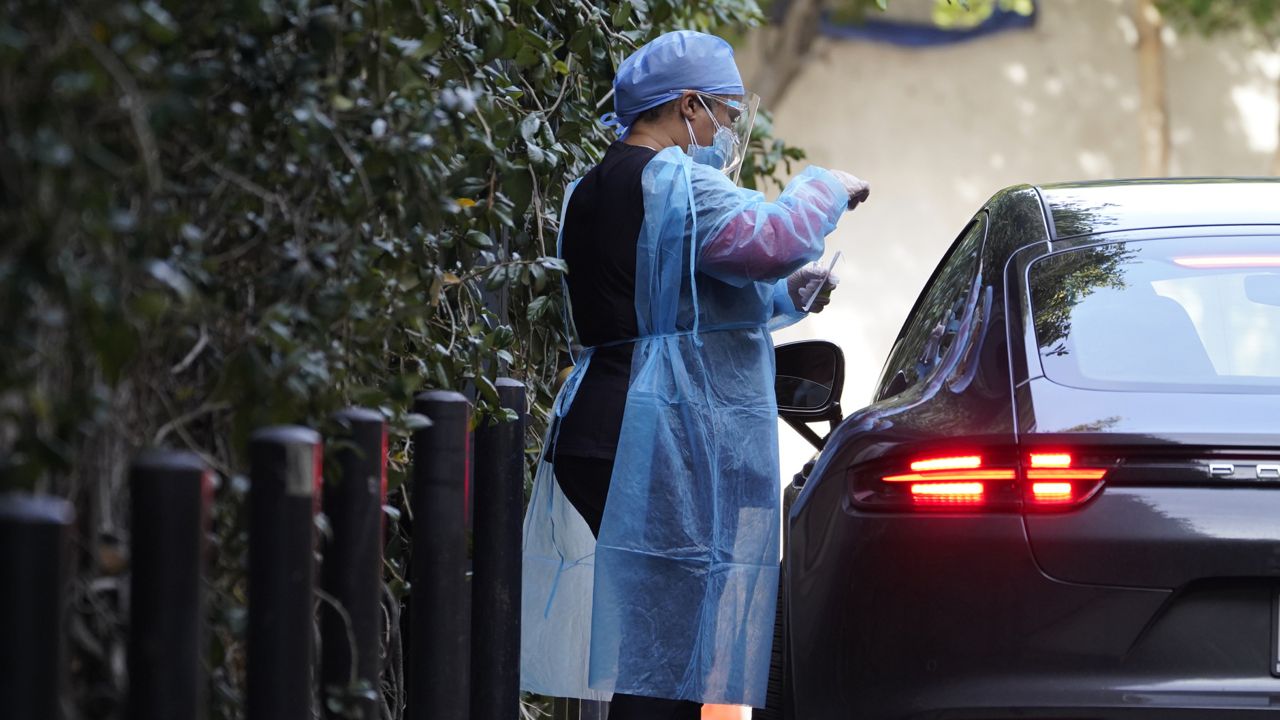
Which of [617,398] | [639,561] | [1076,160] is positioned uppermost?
[1076,160]

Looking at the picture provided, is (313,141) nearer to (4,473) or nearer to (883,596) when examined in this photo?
(4,473)

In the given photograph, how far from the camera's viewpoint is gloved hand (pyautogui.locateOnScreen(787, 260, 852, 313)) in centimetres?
418

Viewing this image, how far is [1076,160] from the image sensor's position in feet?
51.3

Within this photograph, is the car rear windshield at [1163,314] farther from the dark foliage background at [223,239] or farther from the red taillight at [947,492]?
the dark foliage background at [223,239]

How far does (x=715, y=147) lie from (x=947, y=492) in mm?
1348

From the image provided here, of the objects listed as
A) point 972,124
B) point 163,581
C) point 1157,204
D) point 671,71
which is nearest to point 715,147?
point 671,71

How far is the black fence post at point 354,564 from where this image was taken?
2.88 m

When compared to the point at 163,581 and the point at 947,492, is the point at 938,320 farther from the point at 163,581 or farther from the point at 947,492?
the point at 163,581

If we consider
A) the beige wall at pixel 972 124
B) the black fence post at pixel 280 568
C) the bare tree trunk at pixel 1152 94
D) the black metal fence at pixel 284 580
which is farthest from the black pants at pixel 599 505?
the bare tree trunk at pixel 1152 94

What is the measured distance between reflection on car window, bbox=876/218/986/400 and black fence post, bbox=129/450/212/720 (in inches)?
65.6

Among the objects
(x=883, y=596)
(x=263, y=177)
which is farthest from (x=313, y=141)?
(x=883, y=596)

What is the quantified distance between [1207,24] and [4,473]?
44.5 ft

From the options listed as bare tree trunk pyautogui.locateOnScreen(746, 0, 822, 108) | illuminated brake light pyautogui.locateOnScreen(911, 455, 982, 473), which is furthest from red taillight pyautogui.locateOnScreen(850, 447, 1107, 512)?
bare tree trunk pyautogui.locateOnScreen(746, 0, 822, 108)

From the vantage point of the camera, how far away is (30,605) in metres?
1.95
